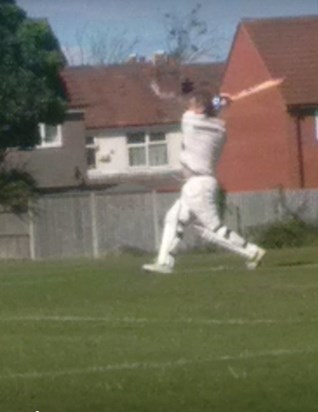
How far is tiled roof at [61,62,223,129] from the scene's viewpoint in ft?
247

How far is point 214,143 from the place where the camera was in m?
20.4

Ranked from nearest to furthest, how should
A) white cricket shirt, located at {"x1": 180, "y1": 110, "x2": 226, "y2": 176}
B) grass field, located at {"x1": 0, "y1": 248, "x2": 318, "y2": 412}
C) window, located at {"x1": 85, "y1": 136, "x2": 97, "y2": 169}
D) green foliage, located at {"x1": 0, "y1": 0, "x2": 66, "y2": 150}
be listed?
grass field, located at {"x1": 0, "y1": 248, "x2": 318, "y2": 412} < white cricket shirt, located at {"x1": 180, "y1": 110, "x2": 226, "y2": 176} < green foliage, located at {"x1": 0, "y1": 0, "x2": 66, "y2": 150} < window, located at {"x1": 85, "y1": 136, "x2": 97, "y2": 169}

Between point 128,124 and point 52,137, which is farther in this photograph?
point 128,124

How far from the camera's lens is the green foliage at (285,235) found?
133ft

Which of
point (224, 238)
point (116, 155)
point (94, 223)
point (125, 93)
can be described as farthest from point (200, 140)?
point (125, 93)

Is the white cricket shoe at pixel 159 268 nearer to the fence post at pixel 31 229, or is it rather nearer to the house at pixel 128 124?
the fence post at pixel 31 229

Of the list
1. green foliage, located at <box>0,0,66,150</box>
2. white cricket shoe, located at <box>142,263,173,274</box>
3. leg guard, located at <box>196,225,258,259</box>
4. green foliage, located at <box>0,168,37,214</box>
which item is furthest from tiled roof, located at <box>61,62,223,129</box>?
leg guard, located at <box>196,225,258,259</box>

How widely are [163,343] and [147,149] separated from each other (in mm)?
63190

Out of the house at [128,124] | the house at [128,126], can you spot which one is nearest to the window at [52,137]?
the house at [128,124]

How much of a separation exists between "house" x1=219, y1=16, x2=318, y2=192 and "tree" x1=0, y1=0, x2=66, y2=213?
6.81 m

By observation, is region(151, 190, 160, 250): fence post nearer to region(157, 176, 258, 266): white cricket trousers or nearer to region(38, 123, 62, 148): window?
region(38, 123, 62, 148): window

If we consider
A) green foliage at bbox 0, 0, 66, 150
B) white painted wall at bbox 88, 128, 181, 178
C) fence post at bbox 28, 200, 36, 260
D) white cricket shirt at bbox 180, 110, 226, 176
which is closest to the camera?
white cricket shirt at bbox 180, 110, 226, 176

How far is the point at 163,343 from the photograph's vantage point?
13844 mm

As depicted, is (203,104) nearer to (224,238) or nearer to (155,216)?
(224,238)
